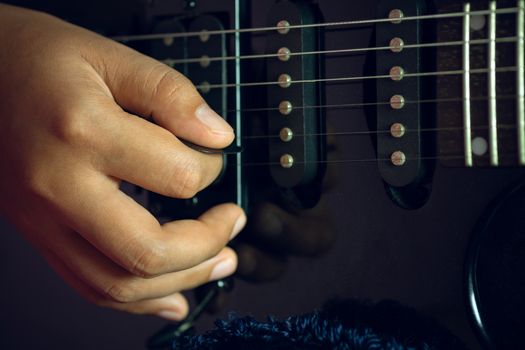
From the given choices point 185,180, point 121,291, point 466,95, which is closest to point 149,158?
point 185,180

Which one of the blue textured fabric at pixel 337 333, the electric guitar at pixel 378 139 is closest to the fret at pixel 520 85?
the electric guitar at pixel 378 139

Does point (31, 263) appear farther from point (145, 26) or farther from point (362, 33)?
point (362, 33)

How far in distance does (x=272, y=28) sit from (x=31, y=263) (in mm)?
457

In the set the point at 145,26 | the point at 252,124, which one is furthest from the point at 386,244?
the point at 145,26

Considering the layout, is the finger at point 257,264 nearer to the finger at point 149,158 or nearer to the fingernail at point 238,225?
the fingernail at point 238,225

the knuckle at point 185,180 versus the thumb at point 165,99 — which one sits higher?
the thumb at point 165,99

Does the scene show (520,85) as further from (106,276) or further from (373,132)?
(106,276)

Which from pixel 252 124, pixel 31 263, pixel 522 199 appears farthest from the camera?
pixel 31 263

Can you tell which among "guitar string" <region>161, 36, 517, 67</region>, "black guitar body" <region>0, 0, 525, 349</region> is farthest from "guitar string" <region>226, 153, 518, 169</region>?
"guitar string" <region>161, 36, 517, 67</region>

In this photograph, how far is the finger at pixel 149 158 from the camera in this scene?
607mm

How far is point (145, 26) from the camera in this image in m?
0.79

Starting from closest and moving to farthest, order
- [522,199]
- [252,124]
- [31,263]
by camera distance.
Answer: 1. [522,199]
2. [252,124]
3. [31,263]

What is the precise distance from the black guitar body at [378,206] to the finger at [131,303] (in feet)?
0.11

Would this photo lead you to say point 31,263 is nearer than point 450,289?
No
